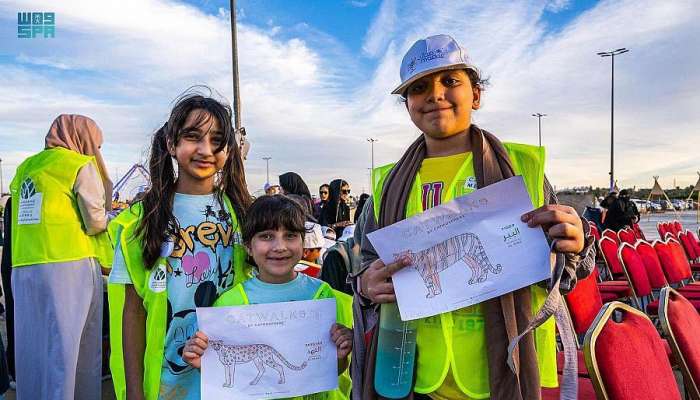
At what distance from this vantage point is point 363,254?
1.41 meters

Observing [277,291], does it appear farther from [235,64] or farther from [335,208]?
[235,64]

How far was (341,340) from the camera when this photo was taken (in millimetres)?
1513

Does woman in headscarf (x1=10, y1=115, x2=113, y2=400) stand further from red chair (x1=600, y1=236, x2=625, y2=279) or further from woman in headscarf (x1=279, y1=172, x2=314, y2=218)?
red chair (x1=600, y1=236, x2=625, y2=279)

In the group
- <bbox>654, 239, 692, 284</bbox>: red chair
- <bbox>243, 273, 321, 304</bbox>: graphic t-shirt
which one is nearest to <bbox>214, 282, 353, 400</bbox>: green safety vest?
<bbox>243, 273, 321, 304</bbox>: graphic t-shirt

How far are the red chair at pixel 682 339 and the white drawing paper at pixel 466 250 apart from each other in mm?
961

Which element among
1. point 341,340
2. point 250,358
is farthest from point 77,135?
point 341,340

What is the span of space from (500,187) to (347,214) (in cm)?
668

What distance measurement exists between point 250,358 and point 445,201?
73 centimetres

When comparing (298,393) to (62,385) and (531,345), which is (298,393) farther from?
(62,385)

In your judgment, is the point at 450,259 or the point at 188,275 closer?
the point at 450,259

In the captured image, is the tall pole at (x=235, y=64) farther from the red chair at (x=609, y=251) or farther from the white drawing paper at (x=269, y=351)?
the white drawing paper at (x=269, y=351)

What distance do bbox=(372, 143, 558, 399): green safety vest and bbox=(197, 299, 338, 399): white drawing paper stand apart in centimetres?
35

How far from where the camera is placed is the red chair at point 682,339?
1.76 m

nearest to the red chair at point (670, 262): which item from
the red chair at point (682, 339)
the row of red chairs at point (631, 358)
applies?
the red chair at point (682, 339)
